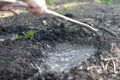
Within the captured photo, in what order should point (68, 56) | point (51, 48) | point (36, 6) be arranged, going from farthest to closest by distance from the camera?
point (51, 48) → point (68, 56) → point (36, 6)

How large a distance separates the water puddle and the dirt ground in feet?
0.21

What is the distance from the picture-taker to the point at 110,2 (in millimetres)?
6672

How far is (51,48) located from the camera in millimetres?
3473

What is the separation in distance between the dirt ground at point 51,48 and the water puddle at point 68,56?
65 millimetres

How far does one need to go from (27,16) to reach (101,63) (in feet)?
7.24

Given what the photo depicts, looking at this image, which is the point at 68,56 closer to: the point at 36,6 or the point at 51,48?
the point at 51,48

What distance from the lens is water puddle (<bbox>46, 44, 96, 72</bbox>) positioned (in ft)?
10.0

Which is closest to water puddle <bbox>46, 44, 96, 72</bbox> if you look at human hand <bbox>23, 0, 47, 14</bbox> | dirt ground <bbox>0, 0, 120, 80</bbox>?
dirt ground <bbox>0, 0, 120, 80</bbox>

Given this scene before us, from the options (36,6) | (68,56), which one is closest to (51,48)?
(68,56)

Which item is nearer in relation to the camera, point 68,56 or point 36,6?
point 36,6

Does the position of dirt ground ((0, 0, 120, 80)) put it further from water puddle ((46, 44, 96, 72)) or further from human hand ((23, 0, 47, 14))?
human hand ((23, 0, 47, 14))

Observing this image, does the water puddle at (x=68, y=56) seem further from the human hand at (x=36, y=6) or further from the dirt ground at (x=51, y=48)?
Result: the human hand at (x=36, y=6)

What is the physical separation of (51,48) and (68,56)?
250mm

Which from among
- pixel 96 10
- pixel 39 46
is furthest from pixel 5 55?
pixel 96 10
